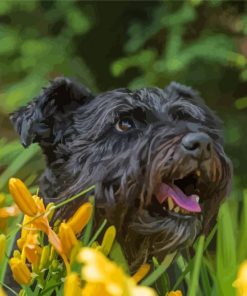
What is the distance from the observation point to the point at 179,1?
324 cm

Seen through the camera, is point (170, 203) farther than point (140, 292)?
Yes

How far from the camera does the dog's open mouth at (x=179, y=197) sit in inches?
52.2

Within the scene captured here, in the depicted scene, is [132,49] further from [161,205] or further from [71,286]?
[71,286]

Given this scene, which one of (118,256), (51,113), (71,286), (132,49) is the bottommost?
(118,256)

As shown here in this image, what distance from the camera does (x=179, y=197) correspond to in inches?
52.6

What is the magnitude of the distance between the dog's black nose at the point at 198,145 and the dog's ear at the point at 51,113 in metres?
0.49

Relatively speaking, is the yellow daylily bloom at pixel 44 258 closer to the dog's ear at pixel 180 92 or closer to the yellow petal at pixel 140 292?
the yellow petal at pixel 140 292

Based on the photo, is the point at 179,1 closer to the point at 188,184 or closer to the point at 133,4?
the point at 133,4

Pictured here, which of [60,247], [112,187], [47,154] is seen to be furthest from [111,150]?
[60,247]

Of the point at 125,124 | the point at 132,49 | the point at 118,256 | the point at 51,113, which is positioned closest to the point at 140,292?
the point at 118,256

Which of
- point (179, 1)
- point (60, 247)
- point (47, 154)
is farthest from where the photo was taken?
point (179, 1)

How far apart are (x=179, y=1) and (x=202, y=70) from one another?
329mm

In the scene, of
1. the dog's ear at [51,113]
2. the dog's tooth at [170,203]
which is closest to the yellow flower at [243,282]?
the dog's tooth at [170,203]

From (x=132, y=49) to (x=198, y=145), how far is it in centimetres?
201
